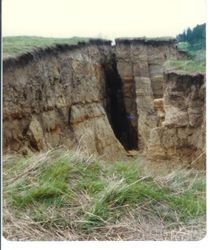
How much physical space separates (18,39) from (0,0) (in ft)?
0.89

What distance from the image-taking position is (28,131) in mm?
2092

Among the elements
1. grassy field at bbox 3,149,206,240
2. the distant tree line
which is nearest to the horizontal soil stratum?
grassy field at bbox 3,149,206,240

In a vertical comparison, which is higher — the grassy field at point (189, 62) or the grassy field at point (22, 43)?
the grassy field at point (22, 43)

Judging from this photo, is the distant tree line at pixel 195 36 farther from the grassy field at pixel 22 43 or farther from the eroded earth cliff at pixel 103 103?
the grassy field at pixel 22 43

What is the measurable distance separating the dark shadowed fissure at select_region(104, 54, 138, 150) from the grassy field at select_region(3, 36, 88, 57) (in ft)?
1.08

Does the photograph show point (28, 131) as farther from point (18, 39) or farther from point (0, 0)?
point (0, 0)

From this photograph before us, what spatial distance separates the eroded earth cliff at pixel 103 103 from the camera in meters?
1.96

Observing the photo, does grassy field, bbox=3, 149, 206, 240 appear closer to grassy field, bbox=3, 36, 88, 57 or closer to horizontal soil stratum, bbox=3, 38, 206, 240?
horizontal soil stratum, bbox=3, 38, 206, 240

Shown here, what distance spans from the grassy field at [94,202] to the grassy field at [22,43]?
35cm

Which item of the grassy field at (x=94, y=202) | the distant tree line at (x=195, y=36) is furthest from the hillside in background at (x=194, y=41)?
the grassy field at (x=94, y=202)

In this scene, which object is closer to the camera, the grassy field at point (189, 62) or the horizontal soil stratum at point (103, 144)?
the horizontal soil stratum at point (103, 144)

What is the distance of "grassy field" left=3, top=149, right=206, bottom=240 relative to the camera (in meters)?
1.46

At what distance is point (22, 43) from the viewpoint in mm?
1957

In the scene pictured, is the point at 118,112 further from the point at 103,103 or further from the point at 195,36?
the point at 195,36
